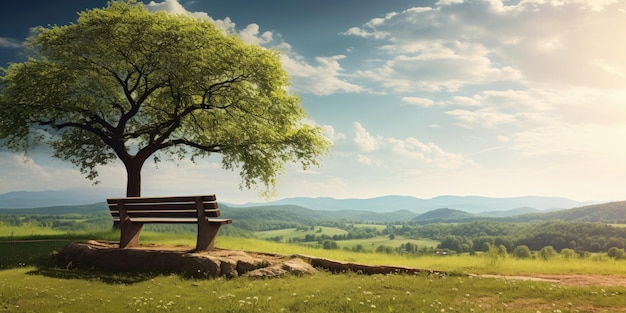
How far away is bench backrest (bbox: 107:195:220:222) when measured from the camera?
1622cm

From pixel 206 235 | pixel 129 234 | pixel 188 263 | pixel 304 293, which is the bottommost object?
pixel 304 293

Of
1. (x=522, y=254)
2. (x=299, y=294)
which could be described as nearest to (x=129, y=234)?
(x=299, y=294)

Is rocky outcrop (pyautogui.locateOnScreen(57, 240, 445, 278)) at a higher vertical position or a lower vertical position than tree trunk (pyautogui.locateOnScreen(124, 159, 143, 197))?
lower

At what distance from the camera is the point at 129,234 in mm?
18578

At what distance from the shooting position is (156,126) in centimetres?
2998

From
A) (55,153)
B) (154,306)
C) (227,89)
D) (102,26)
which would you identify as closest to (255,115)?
(227,89)

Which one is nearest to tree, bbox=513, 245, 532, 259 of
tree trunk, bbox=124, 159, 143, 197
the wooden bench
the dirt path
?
the dirt path

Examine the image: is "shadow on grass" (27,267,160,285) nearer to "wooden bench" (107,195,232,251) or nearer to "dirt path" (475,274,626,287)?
"wooden bench" (107,195,232,251)

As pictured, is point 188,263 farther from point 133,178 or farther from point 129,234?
point 133,178

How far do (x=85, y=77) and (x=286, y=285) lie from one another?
2281 centimetres

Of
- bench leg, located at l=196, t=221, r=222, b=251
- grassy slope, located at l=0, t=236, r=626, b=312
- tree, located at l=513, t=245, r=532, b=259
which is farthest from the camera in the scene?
tree, located at l=513, t=245, r=532, b=259

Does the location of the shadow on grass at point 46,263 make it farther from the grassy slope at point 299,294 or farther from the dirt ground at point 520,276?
the dirt ground at point 520,276

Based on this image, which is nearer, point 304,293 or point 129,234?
point 304,293

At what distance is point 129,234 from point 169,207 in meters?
3.06
